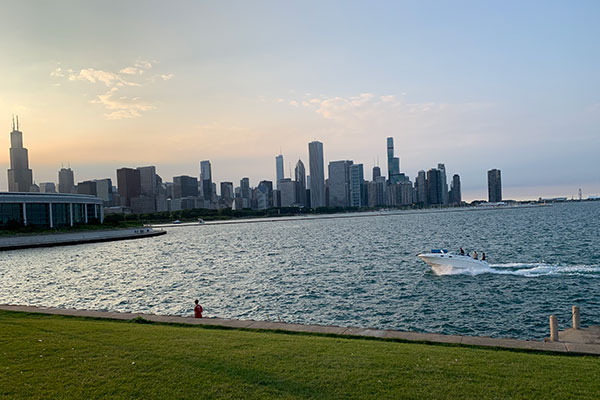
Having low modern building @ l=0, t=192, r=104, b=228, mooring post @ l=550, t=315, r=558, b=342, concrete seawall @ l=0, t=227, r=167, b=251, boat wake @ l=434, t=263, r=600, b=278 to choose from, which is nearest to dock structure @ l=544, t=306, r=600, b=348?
mooring post @ l=550, t=315, r=558, b=342

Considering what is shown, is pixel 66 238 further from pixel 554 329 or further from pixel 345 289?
pixel 554 329

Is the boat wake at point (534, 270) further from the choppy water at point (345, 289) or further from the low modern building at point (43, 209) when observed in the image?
the low modern building at point (43, 209)

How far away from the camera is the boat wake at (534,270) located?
39.1 m

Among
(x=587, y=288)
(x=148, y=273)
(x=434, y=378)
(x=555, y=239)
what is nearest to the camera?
(x=434, y=378)

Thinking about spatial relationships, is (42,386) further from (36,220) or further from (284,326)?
(36,220)

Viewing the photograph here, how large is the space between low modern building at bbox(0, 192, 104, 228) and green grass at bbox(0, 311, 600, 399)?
345 ft

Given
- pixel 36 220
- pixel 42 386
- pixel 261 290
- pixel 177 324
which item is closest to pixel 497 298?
Result: pixel 261 290

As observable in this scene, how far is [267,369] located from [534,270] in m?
38.1

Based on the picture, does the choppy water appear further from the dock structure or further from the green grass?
the green grass

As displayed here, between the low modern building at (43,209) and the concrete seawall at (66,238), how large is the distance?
13442 mm

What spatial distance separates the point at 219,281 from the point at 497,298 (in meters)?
23.9

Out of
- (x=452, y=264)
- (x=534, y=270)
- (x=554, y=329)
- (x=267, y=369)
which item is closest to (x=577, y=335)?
(x=554, y=329)

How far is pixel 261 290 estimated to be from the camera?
3559cm

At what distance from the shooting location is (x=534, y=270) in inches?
1610
